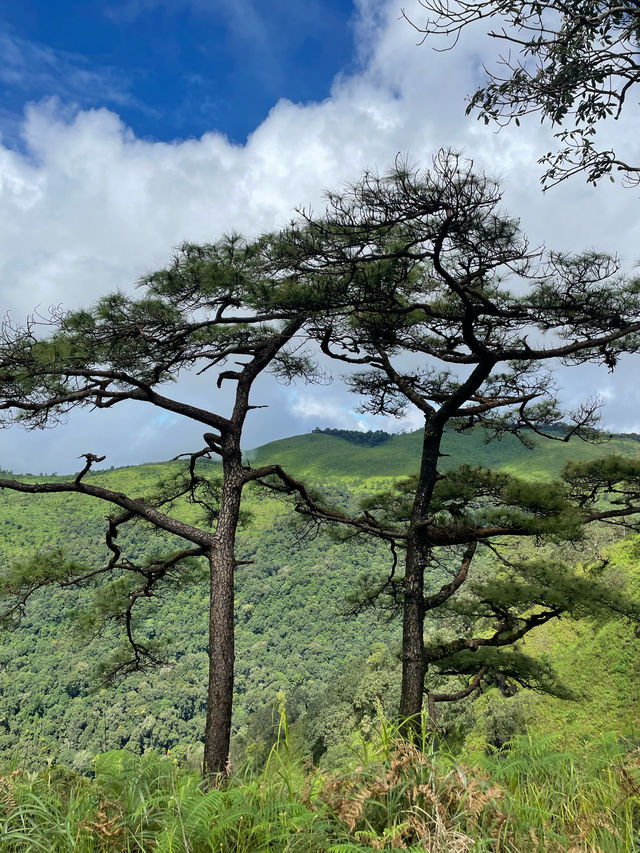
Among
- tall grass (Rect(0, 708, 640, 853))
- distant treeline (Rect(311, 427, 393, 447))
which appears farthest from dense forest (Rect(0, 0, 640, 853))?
distant treeline (Rect(311, 427, 393, 447))

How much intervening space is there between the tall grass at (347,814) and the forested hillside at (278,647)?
6.73 m

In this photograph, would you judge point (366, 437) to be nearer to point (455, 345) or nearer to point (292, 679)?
point (292, 679)

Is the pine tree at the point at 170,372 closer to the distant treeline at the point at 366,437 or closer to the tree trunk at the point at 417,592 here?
the tree trunk at the point at 417,592

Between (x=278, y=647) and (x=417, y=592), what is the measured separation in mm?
32575

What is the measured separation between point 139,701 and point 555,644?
22683mm

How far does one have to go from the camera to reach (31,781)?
263 cm

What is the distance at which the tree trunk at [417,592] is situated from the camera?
26.6 feet

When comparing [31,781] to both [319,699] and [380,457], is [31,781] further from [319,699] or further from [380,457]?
[380,457]

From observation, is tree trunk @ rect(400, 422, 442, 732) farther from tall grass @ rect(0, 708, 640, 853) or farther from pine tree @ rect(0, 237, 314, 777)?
tall grass @ rect(0, 708, 640, 853)

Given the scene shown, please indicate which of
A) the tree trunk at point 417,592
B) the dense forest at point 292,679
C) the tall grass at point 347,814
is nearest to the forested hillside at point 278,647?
the dense forest at point 292,679

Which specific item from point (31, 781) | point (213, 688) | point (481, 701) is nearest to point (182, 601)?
point (481, 701)

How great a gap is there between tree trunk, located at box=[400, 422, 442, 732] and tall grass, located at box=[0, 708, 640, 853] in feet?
18.9

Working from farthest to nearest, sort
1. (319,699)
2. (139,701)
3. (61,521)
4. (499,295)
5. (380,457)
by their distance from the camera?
(380,457), (61,521), (139,701), (319,699), (499,295)

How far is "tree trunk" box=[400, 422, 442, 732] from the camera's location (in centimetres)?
810
